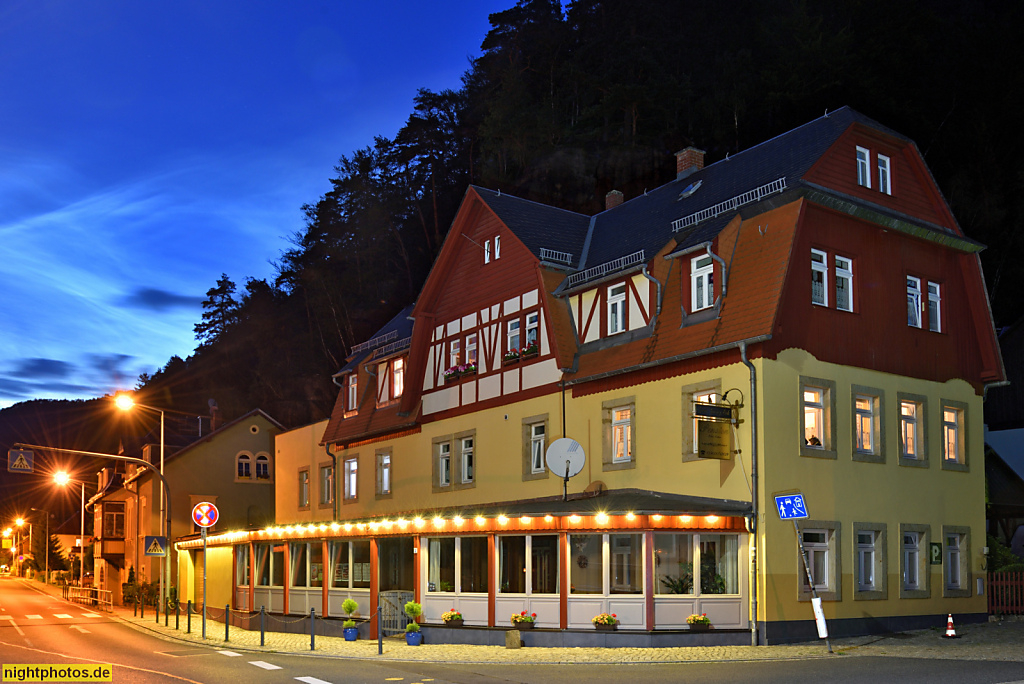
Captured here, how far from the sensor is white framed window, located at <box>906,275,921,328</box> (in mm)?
25266

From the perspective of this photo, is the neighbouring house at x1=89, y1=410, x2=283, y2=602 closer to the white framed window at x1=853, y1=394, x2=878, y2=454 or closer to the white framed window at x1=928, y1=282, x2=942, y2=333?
the white framed window at x1=853, y1=394, x2=878, y2=454

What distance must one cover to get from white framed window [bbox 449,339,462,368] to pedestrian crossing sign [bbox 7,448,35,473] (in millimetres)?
12135

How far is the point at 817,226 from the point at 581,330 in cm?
683

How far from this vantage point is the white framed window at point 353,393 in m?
37.4

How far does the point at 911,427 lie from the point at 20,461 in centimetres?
2357

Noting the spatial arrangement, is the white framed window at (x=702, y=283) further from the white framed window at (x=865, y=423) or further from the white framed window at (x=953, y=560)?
the white framed window at (x=953, y=560)

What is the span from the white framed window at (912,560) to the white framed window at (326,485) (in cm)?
2128

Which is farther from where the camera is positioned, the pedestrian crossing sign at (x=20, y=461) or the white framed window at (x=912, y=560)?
the pedestrian crossing sign at (x=20, y=461)

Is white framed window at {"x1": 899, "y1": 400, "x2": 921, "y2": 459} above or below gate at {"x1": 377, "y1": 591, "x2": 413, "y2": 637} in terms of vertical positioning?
above

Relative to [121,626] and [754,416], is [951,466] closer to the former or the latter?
[754,416]

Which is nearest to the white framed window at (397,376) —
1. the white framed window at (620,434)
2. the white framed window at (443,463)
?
the white framed window at (443,463)

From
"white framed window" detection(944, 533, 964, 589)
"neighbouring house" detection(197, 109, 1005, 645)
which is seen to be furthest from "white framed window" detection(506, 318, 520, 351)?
"white framed window" detection(944, 533, 964, 589)

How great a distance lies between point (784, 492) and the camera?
71.2 ft

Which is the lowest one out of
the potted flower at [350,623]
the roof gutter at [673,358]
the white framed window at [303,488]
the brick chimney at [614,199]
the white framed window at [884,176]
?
the potted flower at [350,623]
